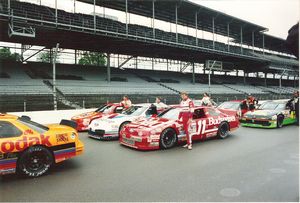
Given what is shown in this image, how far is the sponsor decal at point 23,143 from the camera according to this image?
466 cm

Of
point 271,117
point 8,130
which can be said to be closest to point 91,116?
point 8,130

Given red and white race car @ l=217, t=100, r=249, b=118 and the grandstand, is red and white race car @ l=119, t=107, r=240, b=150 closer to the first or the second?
red and white race car @ l=217, t=100, r=249, b=118

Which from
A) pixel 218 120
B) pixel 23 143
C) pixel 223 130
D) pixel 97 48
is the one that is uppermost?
pixel 97 48

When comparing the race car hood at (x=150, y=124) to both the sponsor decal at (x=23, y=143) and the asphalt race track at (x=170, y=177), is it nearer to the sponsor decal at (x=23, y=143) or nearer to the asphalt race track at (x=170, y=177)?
the asphalt race track at (x=170, y=177)

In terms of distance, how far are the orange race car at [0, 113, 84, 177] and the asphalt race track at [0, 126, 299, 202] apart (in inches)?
9.7

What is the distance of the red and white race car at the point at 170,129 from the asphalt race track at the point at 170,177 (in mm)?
Answer: 319

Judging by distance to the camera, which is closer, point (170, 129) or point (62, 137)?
point (62, 137)

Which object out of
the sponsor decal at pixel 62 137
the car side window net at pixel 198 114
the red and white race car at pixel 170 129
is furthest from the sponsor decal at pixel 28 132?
the car side window net at pixel 198 114

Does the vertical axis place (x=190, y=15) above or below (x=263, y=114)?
above

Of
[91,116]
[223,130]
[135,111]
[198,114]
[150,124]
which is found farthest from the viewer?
[91,116]

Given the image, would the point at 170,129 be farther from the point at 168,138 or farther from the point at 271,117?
the point at 271,117

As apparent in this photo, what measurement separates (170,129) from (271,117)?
5772 millimetres

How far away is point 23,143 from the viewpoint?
15.9 feet

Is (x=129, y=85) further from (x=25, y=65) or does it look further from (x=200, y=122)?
(x=200, y=122)
